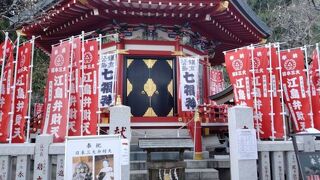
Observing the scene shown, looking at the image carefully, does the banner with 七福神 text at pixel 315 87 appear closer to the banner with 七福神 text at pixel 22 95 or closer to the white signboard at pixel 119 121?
the white signboard at pixel 119 121

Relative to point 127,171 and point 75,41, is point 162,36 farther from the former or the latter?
point 127,171

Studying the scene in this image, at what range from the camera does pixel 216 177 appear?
8211 mm

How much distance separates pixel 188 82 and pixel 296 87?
342cm

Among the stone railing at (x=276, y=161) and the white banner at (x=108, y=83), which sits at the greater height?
the white banner at (x=108, y=83)

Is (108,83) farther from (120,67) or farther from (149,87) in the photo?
(149,87)

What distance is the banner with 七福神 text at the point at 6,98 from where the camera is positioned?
8.16 m

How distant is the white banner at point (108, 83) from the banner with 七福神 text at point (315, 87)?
579 cm

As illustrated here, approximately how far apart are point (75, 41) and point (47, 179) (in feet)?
12.7

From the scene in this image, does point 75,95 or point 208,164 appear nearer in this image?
point 75,95

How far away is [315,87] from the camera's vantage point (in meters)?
8.98

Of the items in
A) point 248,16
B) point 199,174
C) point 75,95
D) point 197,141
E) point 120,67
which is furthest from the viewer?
point 248,16

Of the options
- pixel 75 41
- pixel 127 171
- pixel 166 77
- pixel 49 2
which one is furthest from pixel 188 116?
pixel 49 2

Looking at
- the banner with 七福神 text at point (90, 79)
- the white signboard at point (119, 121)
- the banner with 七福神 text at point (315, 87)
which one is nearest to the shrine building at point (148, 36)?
the banner with 七福神 text at point (90, 79)

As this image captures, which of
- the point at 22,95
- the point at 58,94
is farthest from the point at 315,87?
the point at 22,95
